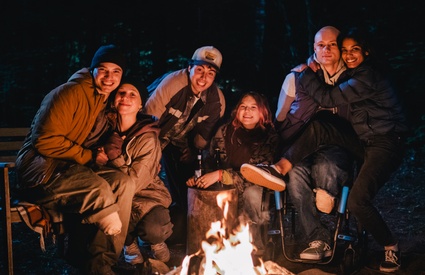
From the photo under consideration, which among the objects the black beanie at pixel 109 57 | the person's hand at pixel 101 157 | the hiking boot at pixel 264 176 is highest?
the black beanie at pixel 109 57

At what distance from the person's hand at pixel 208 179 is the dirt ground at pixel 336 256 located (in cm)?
94

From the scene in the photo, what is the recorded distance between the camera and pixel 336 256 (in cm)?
472

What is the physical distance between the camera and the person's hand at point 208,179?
4.59m

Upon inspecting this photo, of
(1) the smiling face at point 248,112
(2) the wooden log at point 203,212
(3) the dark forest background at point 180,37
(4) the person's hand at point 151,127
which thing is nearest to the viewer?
(4) the person's hand at point 151,127

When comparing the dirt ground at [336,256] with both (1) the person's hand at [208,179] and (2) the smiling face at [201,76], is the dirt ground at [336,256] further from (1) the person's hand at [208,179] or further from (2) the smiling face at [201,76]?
(2) the smiling face at [201,76]

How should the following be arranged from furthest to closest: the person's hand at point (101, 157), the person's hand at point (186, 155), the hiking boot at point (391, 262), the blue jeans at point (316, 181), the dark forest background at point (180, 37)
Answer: the dark forest background at point (180, 37)
the person's hand at point (186, 155)
the blue jeans at point (316, 181)
the hiking boot at point (391, 262)
the person's hand at point (101, 157)

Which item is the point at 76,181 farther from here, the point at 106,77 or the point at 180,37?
the point at 180,37

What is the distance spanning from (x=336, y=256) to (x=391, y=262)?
658 mm

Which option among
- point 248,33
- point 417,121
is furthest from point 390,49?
point 248,33

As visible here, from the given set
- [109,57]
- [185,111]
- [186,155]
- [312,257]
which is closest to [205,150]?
[186,155]

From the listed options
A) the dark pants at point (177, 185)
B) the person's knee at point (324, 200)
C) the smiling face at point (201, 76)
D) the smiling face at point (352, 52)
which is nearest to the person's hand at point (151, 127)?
the smiling face at point (201, 76)

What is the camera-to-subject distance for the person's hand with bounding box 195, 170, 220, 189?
4594mm

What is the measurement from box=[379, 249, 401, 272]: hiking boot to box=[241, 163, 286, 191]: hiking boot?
1.21 metres

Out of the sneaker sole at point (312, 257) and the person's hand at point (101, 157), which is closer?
the person's hand at point (101, 157)
